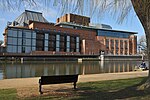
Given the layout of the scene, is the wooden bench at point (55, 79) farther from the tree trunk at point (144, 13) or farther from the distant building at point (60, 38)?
the distant building at point (60, 38)

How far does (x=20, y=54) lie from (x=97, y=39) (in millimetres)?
43207

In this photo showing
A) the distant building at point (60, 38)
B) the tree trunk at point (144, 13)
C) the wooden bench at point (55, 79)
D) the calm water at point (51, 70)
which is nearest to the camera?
the tree trunk at point (144, 13)

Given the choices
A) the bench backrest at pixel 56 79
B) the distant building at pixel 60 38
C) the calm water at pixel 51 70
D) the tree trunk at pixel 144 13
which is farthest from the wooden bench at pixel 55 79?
the distant building at pixel 60 38

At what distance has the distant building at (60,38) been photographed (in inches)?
3568

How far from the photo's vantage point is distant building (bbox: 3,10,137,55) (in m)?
90.6

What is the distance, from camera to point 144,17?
292 inches

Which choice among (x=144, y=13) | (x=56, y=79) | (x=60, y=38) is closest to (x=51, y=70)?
(x=56, y=79)

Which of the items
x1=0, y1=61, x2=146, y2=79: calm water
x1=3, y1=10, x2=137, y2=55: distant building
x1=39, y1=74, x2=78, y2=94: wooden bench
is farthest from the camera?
x1=3, y1=10, x2=137, y2=55: distant building

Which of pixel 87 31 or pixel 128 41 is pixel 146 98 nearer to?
pixel 87 31

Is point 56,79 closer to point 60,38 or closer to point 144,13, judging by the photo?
point 144,13

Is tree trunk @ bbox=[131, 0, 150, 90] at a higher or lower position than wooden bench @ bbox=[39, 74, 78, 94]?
higher

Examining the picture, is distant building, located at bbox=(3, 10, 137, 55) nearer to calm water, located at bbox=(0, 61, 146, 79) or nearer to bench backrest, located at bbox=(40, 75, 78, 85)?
calm water, located at bbox=(0, 61, 146, 79)

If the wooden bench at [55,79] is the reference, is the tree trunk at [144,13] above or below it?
above

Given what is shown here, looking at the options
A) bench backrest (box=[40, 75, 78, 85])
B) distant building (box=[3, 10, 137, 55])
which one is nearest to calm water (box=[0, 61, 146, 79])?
bench backrest (box=[40, 75, 78, 85])
